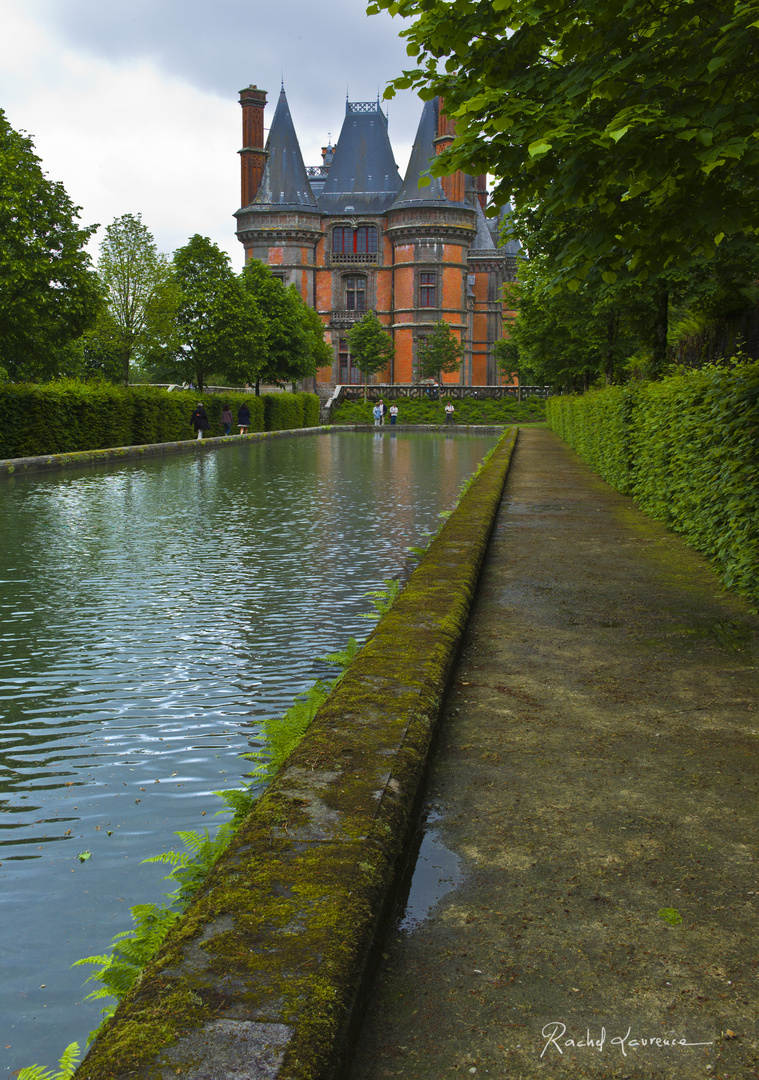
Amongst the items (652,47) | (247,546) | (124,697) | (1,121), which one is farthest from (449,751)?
(1,121)

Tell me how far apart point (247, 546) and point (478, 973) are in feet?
27.1

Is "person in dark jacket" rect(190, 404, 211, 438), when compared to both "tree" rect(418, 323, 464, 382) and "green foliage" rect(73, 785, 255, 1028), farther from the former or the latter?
"tree" rect(418, 323, 464, 382)

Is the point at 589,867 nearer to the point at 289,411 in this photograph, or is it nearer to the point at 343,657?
the point at 343,657

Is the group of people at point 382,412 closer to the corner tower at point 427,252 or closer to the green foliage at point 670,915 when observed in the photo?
the corner tower at point 427,252

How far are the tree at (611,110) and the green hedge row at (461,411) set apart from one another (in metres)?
54.4

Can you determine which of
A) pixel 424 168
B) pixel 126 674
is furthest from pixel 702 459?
pixel 424 168

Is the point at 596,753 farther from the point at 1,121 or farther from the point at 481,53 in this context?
the point at 1,121

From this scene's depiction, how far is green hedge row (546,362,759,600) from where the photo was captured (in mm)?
6523

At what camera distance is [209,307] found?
132 feet

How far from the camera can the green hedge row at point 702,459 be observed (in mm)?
6523

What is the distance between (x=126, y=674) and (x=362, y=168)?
7710 centimetres

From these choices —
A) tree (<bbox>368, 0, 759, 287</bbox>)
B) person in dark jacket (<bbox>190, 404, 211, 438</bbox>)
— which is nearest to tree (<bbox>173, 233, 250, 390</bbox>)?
person in dark jacket (<bbox>190, 404, 211, 438</bbox>)

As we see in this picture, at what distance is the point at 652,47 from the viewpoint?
522 cm

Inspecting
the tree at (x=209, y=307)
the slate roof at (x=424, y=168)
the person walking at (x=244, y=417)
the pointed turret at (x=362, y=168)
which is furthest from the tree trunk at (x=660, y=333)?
the pointed turret at (x=362, y=168)
